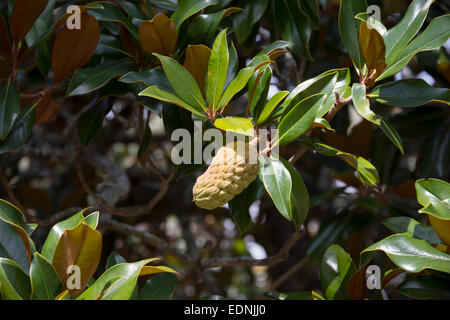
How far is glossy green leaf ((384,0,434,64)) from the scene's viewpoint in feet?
2.88

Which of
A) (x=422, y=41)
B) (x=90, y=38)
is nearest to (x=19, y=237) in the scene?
(x=90, y=38)

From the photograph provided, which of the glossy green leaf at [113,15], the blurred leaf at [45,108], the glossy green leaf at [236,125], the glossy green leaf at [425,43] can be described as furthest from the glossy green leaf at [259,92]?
the blurred leaf at [45,108]

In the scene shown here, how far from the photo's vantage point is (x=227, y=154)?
84cm

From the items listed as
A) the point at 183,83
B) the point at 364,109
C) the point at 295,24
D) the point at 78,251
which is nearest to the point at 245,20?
the point at 295,24

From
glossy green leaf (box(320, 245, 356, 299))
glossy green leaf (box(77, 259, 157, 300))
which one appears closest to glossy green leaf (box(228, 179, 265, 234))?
glossy green leaf (box(320, 245, 356, 299))

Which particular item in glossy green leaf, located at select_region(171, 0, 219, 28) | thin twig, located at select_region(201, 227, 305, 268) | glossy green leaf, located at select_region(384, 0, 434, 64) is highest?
glossy green leaf, located at select_region(171, 0, 219, 28)

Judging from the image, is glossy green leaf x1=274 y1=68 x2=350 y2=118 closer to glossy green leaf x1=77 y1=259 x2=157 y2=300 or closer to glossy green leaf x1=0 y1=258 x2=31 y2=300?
glossy green leaf x1=77 y1=259 x2=157 y2=300

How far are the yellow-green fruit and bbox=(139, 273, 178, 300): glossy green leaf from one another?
174 mm

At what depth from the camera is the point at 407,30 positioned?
89 cm

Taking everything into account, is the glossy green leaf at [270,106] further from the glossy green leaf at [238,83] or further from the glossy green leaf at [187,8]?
the glossy green leaf at [187,8]

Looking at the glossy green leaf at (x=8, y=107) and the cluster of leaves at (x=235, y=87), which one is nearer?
the cluster of leaves at (x=235, y=87)

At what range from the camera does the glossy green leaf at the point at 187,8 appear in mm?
1015

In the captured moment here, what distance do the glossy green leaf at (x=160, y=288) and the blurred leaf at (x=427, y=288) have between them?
441 millimetres

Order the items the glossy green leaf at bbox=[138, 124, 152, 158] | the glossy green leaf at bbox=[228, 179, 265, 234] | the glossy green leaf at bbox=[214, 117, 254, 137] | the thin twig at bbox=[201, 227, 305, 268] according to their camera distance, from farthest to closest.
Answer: the thin twig at bbox=[201, 227, 305, 268] → the glossy green leaf at bbox=[138, 124, 152, 158] → the glossy green leaf at bbox=[228, 179, 265, 234] → the glossy green leaf at bbox=[214, 117, 254, 137]
